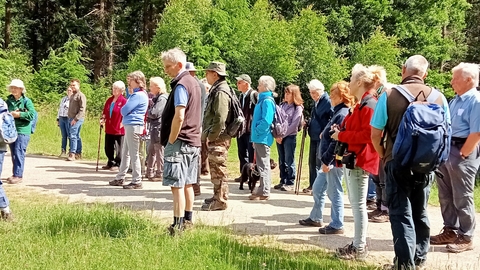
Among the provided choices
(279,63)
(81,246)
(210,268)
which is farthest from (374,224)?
(279,63)

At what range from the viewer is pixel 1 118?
607cm

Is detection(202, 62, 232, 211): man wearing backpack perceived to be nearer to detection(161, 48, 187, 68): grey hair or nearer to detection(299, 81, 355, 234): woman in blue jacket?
detection(161, 48, 187, 68): grey hair

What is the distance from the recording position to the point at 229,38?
93.1 ft

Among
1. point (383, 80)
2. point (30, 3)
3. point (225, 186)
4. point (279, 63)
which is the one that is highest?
point (30, 3)

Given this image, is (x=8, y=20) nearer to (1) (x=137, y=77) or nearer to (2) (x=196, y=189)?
(1) (x=137, y=77)

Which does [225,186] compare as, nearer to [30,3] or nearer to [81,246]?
[81,246]

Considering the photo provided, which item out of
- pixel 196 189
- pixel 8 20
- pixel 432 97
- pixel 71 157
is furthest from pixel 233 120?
pixel 8 20

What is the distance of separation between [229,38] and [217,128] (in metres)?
22.4

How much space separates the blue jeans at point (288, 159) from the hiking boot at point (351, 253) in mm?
4219

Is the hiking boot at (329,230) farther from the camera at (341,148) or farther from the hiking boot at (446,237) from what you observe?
the camera at (341,148)

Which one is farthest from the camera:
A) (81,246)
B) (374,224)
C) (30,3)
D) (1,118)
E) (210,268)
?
(30,3)

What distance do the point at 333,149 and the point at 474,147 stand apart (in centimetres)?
149

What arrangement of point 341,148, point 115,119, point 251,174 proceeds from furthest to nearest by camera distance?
point 115,119 → point 251,174 → point 341,148

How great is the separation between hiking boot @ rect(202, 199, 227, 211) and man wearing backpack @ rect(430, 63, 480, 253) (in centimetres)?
296
